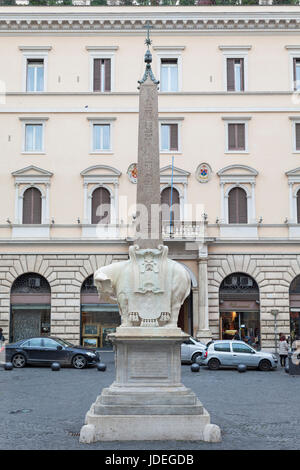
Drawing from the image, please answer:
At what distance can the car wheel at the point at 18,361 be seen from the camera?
22234mm

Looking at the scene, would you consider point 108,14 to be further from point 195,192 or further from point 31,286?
point 31,286

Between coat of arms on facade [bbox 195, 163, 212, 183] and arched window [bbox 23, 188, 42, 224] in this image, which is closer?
arched window [bbox 23, 188, 42, 224]

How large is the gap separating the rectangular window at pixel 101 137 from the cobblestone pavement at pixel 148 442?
12070mm

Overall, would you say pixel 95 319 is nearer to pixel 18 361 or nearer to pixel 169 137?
pixel 18 361

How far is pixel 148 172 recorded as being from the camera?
34.2 ft

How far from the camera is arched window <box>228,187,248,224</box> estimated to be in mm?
28703

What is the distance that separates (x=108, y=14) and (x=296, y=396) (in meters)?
21.4

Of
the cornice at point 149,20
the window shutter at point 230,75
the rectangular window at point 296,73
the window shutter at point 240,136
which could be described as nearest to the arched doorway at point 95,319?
the window shutter at point 240,136

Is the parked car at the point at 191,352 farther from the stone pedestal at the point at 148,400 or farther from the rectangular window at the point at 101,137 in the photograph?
the stone pedestal at the point at 148,400

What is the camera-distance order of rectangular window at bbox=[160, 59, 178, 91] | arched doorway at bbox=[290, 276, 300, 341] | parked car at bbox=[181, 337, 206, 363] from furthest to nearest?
rectangular window at bbox=[160, 59, 178, 91] < arched doorway at bbox=[290, 276, 300, 341] < parked car at bbox=[181, 337, 206, 363]

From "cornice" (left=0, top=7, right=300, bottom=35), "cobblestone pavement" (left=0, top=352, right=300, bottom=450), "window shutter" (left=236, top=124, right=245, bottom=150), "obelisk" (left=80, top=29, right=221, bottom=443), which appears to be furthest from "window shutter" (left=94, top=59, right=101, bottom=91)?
"obelisk" (left=80, top=29, right=221, bottom=443)

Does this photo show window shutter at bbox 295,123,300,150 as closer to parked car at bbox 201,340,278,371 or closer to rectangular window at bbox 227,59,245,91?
rectangular window at bbox 227,59,245,91

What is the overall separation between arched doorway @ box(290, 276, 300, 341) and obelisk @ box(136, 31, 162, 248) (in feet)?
63.8

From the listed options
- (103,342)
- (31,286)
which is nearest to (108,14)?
(31,286)
